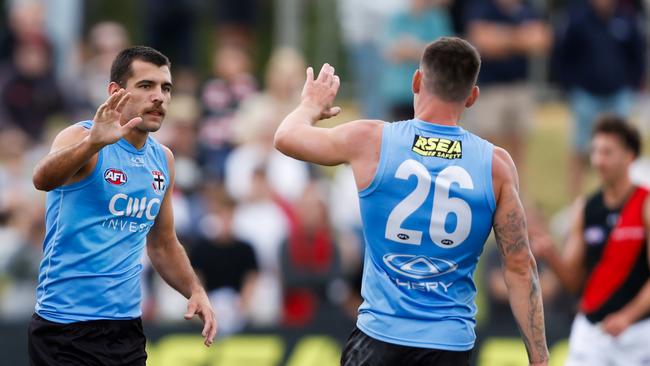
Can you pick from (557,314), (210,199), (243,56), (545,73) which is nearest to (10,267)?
(210,199)

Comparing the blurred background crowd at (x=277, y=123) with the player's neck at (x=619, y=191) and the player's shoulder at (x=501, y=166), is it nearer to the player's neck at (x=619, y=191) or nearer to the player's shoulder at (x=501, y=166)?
the player's neck at (x=619, y=191)

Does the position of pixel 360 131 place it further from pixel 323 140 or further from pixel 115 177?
pixel 115 177

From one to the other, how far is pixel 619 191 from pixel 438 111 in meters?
3.62

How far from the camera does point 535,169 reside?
1639 centimetres

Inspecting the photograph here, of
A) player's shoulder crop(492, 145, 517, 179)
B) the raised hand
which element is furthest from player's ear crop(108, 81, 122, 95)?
player's shoulder crop(492, 145, 517, 179)

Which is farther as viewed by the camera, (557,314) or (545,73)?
(545,73)

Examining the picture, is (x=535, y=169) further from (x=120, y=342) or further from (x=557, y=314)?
(x=120, y=342)

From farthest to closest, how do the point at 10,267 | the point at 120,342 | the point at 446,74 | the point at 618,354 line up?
1. the point at 10,267
2. the point at 618,354
3. the point at 120,342
4. the point at 446,74

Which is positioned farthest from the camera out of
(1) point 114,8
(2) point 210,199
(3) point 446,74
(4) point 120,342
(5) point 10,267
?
(1) point 114,8

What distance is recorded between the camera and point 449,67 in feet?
20.8

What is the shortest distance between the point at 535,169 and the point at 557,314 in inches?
160

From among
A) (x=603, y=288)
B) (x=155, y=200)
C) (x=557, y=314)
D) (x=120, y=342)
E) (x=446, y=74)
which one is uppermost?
(x=446, y=74)

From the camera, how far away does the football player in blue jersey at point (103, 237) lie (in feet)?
21.7

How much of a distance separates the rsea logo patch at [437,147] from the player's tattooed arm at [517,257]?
0.22 metres
